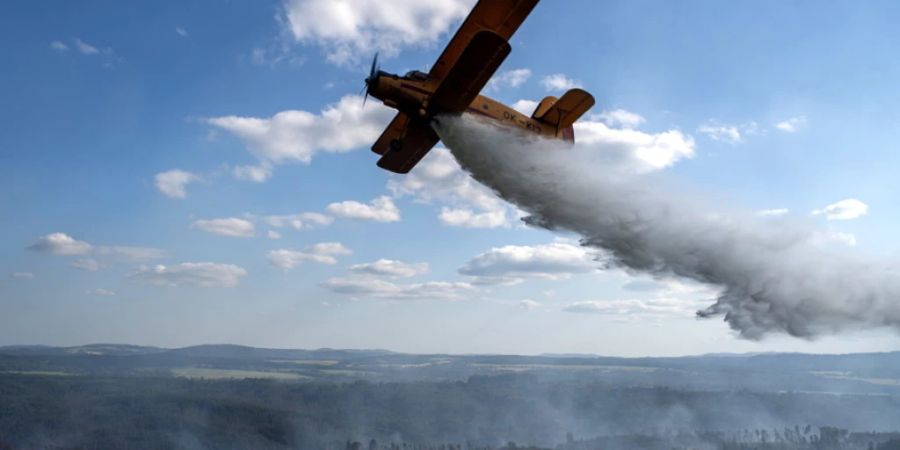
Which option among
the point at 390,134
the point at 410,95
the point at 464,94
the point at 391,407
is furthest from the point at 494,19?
the point at 391,407

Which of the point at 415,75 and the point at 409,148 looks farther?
the point at 409,148

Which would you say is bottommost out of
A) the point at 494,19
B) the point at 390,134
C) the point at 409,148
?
the point at 409,148

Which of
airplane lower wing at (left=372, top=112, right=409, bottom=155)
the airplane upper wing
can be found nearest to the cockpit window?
the airplane upper wing

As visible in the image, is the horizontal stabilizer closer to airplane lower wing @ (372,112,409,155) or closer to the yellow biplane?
the yellow biplane

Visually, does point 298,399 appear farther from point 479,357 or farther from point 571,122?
point 571,122

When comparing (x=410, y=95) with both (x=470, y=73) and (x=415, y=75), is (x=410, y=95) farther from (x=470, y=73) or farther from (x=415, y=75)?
(x=470, y=73)

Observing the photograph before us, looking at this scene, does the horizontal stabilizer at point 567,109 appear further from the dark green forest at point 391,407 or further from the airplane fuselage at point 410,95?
the dark green forest at point 391,407
